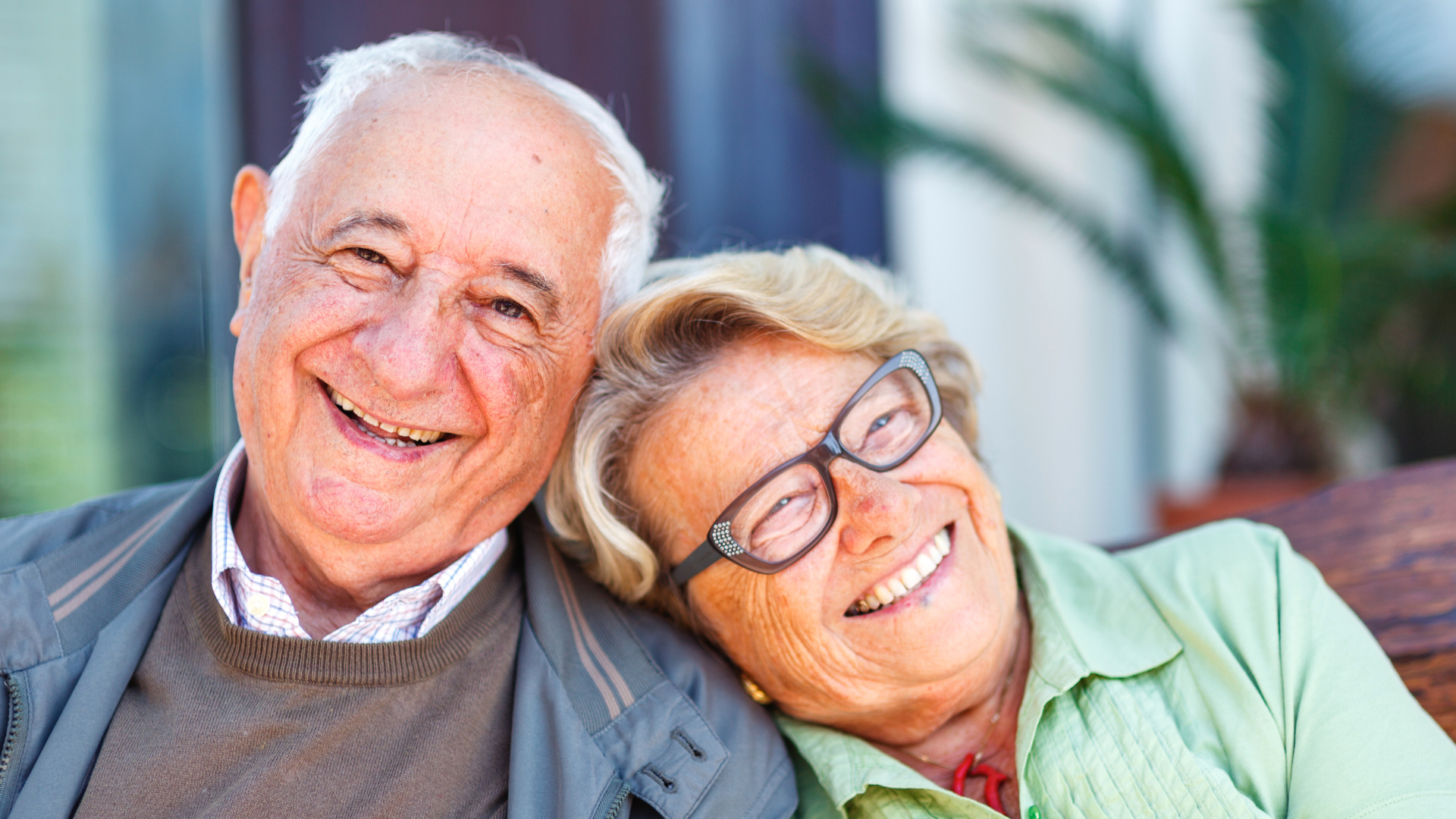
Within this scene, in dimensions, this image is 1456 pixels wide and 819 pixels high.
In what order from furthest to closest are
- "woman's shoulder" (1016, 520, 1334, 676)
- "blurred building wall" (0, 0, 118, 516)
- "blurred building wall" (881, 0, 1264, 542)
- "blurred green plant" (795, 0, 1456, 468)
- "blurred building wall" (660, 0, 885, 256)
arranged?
"blurred building wall" (881, 0, 1264, 542)
"blurred building wall" (660, 0, 885, 256)
"blurred green plant" (795, 0, 1456, 468)
"blurred building wall" (0, 0, 118, 516)
"woman's shoulder" (1016, 520, 1334, 676)

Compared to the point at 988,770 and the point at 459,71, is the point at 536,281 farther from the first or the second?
the point at 988,770

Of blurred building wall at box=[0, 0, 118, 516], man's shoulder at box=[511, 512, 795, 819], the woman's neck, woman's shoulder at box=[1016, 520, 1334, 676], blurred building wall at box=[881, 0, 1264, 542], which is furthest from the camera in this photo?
blurred building wall at box=[881, 0, 1264, 542]

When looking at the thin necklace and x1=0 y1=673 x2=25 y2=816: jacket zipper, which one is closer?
x1=0 y1=673 x2=25 y2=816: jacket zipper

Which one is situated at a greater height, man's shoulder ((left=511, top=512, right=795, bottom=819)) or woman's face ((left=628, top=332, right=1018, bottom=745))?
woman's face ((left=628, top=332, right=1018, bottom=745))

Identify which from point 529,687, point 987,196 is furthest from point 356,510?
point 987,196

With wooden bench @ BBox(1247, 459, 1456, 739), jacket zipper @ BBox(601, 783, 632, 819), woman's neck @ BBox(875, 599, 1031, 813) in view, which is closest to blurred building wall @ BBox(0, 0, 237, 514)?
jacket zipper @ BBox(601, 783, 632, 819)

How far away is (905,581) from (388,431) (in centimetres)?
80

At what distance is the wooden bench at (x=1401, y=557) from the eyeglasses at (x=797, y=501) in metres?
0.75

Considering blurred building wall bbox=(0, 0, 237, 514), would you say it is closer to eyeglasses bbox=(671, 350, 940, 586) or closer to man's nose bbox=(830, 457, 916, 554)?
eyeglasses bbox=(671, 350, 940, 586)

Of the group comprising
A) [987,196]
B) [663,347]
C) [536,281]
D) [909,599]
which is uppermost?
[536,281]

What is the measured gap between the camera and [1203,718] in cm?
152

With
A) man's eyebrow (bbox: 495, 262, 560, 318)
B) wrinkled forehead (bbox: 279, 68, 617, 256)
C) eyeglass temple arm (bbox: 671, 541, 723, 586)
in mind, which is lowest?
eyeglass temple arm (bbox: 671, 541, 723, 586)

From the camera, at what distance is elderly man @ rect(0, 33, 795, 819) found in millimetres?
1409

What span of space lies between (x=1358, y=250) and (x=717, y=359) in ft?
9.96
